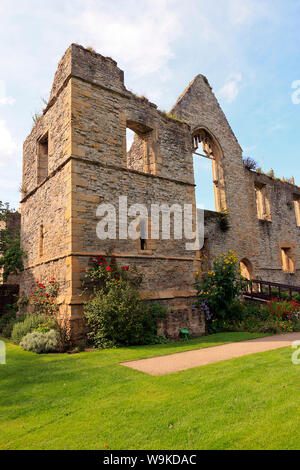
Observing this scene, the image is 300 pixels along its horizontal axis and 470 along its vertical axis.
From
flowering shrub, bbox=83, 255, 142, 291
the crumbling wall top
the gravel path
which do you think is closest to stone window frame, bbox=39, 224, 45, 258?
flowering shrub, bbox=83, 255, 142, 291

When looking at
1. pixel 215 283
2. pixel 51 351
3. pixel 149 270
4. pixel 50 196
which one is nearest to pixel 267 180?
pixel 215 283

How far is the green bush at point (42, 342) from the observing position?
737 centimetres

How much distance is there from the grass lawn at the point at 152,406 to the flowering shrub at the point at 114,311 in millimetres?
1741

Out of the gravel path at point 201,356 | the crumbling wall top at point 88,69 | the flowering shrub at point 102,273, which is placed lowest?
the gravel path at point 201,356

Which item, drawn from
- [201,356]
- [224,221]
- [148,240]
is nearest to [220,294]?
[148,240]

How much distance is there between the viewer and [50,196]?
397 inches

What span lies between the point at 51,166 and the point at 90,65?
328 cm

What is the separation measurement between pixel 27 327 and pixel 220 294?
5884mm

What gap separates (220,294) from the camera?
33.8 feet

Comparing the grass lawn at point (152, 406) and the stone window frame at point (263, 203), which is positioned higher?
the stone window frame at point (263, 203)

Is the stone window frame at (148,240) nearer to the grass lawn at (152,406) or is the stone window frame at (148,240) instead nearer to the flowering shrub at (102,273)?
the flowering shrub at (102,273)

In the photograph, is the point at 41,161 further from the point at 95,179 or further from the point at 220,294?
the point at 220,294

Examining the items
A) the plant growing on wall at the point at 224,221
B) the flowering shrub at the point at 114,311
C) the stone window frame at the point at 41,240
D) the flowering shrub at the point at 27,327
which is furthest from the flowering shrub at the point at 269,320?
the stone window frame at the point at 41,240

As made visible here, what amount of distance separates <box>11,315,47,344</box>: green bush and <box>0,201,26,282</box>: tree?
3.37 metres
